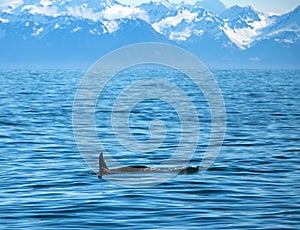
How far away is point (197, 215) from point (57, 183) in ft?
19.5

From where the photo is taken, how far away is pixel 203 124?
45938 millimetres

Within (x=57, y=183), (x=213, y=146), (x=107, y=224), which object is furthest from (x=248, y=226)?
(x=213, y=146)

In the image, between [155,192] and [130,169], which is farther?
[130,169]

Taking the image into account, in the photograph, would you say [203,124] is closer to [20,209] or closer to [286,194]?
[286,194]

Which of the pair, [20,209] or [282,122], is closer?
[20,209]

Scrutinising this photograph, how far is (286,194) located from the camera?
21.9m

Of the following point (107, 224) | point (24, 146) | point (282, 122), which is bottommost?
point (107, 224)

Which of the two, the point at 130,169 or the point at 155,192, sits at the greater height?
the point at 130,169

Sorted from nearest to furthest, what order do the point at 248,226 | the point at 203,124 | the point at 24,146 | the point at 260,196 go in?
the point at 248,226, the point at 260,196, the point at 24,146, the point at 203,124

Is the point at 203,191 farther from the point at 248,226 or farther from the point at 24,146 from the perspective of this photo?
the point at 24,146

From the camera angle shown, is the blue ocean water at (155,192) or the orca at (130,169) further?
the orca at (130,169)

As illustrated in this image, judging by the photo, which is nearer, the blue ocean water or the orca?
the blue ocean water

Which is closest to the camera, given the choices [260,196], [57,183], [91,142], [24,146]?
[260,196]

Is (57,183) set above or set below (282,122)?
below
